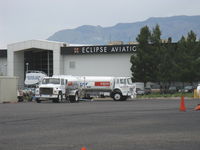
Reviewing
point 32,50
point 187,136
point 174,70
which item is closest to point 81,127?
point 187,136

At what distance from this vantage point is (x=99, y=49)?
74.9 metres

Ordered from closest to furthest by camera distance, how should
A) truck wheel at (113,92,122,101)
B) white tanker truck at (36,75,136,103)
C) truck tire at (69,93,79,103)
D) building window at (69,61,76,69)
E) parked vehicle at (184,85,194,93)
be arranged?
white tanker truck at (36,75,136,103), truck tire at (69,93,79,103), truck wheel at (113,92,122,101), parked vehicle at (184,85,194,93), building window at (69,61,76,69)

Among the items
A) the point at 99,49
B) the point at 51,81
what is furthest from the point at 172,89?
the point at 51,81

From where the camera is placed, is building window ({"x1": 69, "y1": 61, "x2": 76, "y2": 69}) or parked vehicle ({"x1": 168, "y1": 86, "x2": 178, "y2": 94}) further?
building window ({"x1": 69, "y1": 61, "x2": 76, "y2": 69})

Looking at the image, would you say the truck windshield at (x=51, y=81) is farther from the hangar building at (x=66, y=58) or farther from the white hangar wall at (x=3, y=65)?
the white hangar wall at (x=3, y=65)

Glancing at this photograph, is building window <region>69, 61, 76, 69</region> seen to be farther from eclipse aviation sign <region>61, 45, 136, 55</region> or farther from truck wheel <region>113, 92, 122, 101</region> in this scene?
truck wheel <region>113, 92, 122, 101</region>

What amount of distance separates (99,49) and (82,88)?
96.2ft

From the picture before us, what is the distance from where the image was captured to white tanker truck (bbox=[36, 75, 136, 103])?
38969 millimetres

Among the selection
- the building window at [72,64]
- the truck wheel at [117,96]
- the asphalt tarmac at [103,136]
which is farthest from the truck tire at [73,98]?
the building window at [72,64]

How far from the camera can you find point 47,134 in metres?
13.5

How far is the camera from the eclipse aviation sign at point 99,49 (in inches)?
2879

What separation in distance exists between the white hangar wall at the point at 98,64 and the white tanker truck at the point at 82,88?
27.0 m

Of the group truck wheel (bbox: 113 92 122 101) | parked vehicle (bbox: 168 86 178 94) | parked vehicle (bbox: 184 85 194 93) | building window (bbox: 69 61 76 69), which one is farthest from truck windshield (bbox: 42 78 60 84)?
building window (bbox: 69 61 76 69)

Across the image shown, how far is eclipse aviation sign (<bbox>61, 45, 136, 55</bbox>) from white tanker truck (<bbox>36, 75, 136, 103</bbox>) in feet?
88.7
